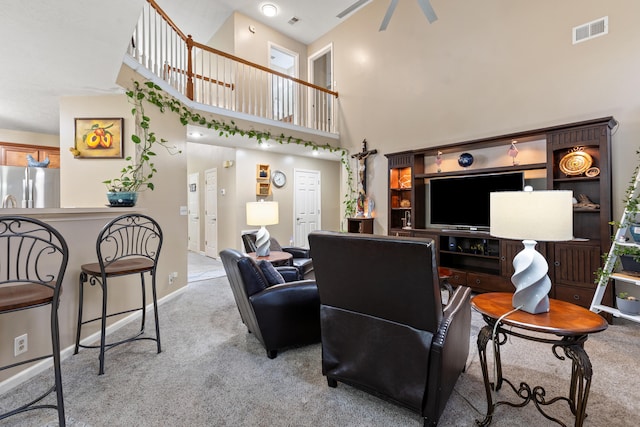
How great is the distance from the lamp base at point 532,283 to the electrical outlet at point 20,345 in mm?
3100

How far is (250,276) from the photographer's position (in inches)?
86.0

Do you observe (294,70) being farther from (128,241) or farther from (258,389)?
(258,389)

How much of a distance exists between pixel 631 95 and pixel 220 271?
602 cm

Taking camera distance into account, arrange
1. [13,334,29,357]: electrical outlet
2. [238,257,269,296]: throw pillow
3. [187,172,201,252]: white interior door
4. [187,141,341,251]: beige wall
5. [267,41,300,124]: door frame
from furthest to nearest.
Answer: [187,172,201,252]: white interior door → [267,41,300,124]: door frame → [187,141,341,251]: beige wall → [238,257,269,296]: throw pillow → [13,334,29,357]: electrical outlet

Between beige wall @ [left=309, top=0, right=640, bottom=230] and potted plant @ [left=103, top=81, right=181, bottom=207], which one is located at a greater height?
Answer: beige wall @ [left=309, top=0, right=640, bottom=230]

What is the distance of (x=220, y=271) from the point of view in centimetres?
528

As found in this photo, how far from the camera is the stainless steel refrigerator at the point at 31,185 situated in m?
3.60

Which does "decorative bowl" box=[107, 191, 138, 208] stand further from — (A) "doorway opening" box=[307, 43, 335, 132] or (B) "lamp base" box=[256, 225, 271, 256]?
(A) "doorway opening" box=[307, 43, 335, 132]

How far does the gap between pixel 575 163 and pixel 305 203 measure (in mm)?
4948

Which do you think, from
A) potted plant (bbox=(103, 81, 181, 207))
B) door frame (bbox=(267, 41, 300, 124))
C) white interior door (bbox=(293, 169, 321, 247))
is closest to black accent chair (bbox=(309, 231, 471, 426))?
potted plant (bbox=(103, 81, 181, 207))

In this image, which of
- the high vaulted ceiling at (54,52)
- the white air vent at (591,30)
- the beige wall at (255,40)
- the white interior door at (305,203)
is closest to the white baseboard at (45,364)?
the high vaulted ceiling at (54,52)

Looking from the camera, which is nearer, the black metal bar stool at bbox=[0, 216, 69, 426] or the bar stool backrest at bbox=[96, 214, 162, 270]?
the black metal bar stool at bbox=[0, 216, 69, 426]

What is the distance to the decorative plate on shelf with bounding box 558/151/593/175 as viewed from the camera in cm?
317

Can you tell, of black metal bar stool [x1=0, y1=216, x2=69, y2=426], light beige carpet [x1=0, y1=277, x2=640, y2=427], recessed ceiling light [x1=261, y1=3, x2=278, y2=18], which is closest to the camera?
black metal bar stool [x1=0, y1=216, x2=69, y2=426]
